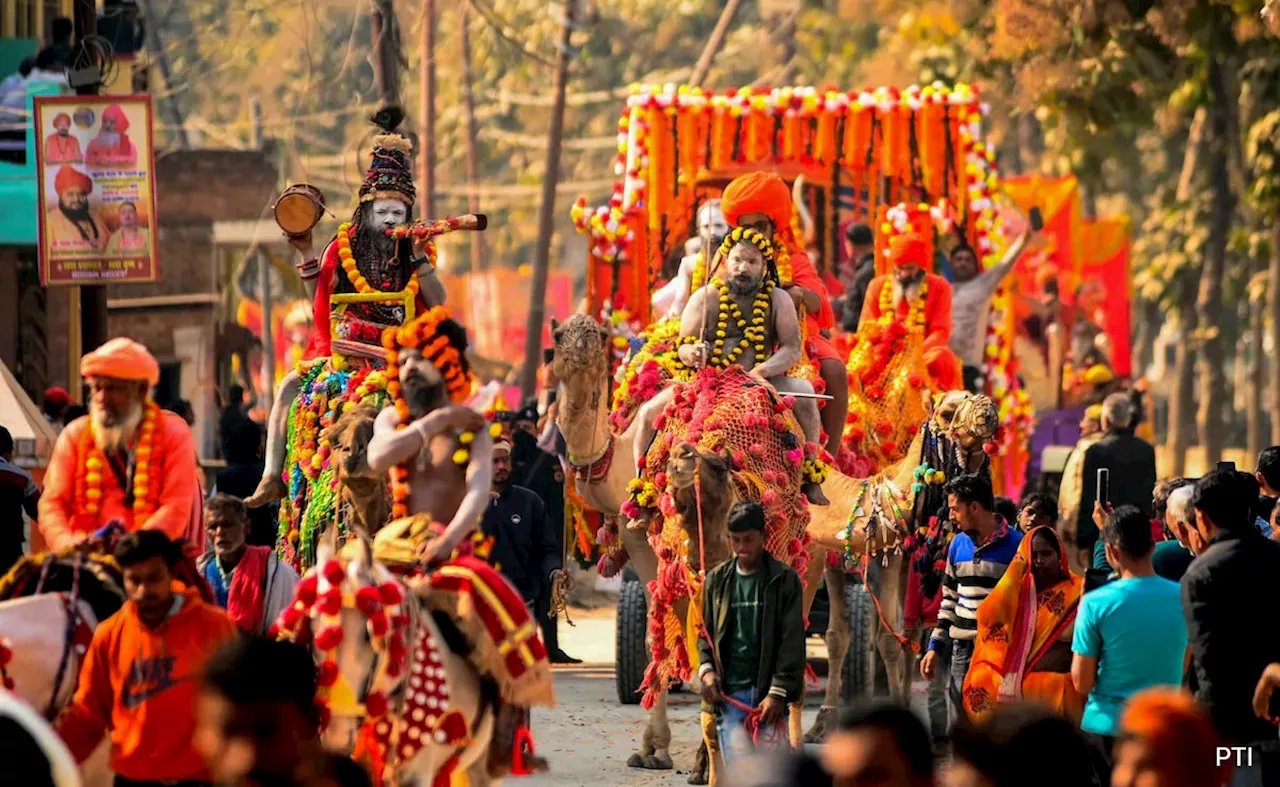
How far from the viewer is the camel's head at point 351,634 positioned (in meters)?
8.80

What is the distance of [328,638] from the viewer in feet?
28.8

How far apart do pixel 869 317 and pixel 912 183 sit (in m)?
2.95

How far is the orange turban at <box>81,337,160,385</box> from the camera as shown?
9711 mm

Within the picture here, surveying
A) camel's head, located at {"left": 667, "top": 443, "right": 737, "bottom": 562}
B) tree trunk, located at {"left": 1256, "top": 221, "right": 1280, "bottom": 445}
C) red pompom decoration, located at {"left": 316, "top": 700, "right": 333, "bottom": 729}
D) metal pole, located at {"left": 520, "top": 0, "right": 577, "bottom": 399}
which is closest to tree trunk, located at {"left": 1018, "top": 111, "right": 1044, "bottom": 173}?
tree trunk, located at {"left": 1256, "top": 221, "right": 1280, "bottom": 445}

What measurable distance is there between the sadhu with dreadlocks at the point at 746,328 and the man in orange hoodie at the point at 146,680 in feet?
18.2

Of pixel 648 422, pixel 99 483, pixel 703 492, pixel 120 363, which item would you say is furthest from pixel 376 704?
pixel 648 422

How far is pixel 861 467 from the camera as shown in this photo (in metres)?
16.2

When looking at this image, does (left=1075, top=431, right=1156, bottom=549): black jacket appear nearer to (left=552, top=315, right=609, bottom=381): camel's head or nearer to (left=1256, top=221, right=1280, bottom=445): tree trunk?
(left=552, top=315, right=609, bottom=381): camel's head

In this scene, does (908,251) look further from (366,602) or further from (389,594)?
(366,602)

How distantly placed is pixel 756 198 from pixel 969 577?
11.1 feet

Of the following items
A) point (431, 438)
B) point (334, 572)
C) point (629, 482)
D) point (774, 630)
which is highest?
point (431, 438)

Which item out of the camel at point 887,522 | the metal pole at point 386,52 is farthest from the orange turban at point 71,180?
the camel at point 887,522

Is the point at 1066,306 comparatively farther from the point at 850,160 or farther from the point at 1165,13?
the point at 850,160

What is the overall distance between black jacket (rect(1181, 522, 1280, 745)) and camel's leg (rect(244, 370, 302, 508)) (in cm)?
515
